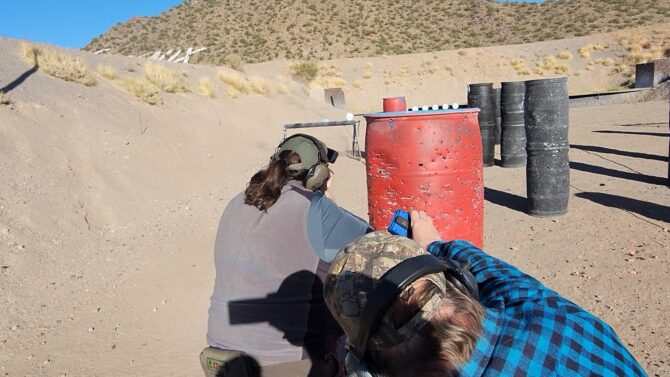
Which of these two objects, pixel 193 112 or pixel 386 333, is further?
pixel 193 112

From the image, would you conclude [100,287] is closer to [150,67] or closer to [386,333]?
[386,333]

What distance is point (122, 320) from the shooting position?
4.68 m

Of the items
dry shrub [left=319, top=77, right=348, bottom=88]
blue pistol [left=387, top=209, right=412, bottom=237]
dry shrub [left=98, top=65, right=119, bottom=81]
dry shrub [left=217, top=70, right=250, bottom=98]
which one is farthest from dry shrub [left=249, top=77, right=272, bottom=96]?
blue pistol [left=387, top=209, right=412, bottom=237]

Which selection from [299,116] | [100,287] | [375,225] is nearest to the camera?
[375,225]

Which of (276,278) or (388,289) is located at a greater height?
(388,289)

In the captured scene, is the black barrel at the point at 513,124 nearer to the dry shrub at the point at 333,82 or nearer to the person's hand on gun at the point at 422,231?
the person's hand on gun at the point at 422,231

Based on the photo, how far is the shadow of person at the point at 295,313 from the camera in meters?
2.04

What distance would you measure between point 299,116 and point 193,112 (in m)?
4.36

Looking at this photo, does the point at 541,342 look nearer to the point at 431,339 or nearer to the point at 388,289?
the point at 431,339

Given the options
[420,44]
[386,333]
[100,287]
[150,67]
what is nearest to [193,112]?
[150,67]

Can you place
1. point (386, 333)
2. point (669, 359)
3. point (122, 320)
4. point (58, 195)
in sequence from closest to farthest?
point (386, 333) < point (669, 359) < point (122, 320) < point (58, 195)

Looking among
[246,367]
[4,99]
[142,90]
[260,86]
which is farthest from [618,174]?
[260,86]

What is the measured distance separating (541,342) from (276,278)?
1098 mm

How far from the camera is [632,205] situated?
6660 mm
